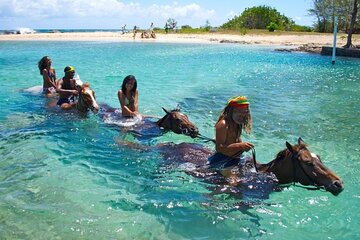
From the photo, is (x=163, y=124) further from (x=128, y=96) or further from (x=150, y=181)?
(x=150, y=181)

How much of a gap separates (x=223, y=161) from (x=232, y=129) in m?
0.61

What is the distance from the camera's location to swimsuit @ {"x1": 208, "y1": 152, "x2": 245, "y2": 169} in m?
6.25

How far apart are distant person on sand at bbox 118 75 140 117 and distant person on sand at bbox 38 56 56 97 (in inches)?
210

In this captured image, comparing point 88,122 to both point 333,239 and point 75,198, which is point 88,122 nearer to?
point 75,198

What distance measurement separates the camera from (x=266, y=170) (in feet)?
19.7

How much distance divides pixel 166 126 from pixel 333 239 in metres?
→ 4.38

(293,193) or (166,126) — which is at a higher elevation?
(166,126)

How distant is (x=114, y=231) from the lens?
538 centimetres

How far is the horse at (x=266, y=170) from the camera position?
17.2ft

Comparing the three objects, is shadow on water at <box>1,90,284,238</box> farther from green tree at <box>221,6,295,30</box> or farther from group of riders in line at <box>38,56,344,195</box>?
green tree at <box>221,6,295,30</box>

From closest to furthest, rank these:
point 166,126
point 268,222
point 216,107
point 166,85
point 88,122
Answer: point 268,222 → point 166,126 → point 88,122 → point 216,107 → point 166,85

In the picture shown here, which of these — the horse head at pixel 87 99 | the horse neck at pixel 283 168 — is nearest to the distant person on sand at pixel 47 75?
the horse head at pixel 87 99

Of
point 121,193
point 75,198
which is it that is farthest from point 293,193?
point 75,198

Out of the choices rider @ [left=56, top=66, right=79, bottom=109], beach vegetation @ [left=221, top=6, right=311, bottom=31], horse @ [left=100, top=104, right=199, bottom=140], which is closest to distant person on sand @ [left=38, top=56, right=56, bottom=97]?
rider @ [left=56, top=66, right=79, bottom=109]
